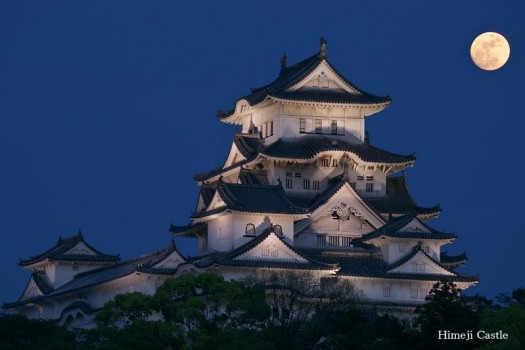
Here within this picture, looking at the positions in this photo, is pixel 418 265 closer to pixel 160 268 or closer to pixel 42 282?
pixel 160 268

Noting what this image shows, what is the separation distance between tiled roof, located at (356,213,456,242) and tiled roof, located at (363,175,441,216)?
323 cm

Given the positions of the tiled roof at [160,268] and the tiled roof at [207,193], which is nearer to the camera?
the tiled roof at [160,268]

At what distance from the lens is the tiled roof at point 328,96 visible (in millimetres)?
86938

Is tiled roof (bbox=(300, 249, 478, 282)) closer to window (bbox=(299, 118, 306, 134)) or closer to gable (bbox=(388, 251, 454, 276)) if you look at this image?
gable (bbox=(388, 251, 454, 276))

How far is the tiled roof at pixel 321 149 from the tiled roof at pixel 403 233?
5180mm

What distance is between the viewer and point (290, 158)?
85500 millimetres

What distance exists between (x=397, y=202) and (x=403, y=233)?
6.49 metres

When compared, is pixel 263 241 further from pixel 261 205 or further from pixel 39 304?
pixel 39 304

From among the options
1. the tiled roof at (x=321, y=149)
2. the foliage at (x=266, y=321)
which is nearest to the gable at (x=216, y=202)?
the tiled roof at (x=321, y=149)

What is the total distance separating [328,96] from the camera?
8781 cm

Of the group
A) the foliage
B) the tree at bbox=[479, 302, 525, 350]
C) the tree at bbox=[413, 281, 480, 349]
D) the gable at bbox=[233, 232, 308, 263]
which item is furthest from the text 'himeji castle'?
the tree at bbox=[479, 302, 525, 350]

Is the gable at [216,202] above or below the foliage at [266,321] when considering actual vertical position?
above

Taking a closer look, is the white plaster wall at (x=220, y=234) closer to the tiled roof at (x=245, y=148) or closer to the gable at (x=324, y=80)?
→ the tiled roof at (x=245, y=148)

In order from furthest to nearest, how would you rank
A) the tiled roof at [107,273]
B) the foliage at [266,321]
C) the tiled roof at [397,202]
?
the tiled roof at [397,202]
the tiled roof at [107,273]
the foliage at [266,321]
